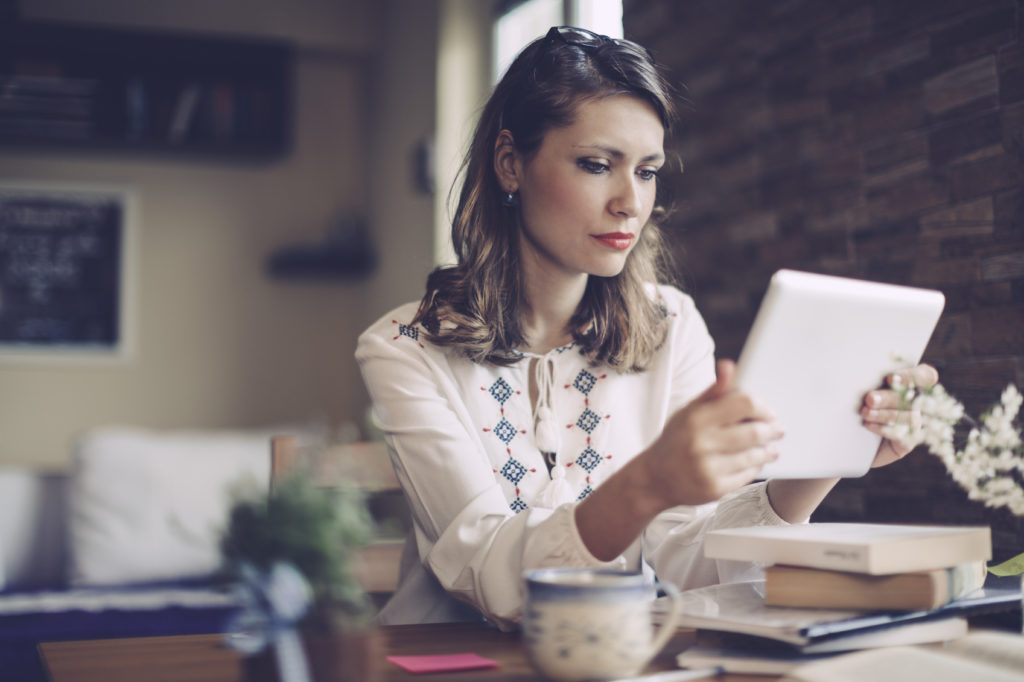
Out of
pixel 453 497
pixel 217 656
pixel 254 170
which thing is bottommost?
pixel 217 656

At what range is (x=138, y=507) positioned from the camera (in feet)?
9.57

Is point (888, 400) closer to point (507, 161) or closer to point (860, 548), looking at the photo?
point (860, 548)

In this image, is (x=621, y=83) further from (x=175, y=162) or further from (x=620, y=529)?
(x=175, y=162)

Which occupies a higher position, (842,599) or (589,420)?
(589,420)

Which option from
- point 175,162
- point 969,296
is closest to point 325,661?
point 969,296

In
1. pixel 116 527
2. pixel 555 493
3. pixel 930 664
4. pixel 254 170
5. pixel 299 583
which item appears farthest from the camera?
pixel 254 170

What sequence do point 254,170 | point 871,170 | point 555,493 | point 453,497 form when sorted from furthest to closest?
point 254,170
point 871,170
point 555,493
point 453,497

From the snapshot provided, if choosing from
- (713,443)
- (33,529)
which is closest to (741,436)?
(713,443)

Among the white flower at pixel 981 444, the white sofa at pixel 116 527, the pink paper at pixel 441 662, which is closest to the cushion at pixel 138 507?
the white sofa at pixel 116 527

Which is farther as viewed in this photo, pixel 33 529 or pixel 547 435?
A: pixel 33 529

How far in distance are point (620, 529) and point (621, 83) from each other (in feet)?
2.47

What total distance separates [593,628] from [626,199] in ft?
2.57

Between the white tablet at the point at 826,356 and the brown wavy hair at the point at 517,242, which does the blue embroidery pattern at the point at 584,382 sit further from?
the white tablet at the point at 826,356

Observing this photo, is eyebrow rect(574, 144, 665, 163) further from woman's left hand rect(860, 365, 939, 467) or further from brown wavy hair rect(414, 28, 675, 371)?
woman's left hand rect(860, 365, 939, 467)
